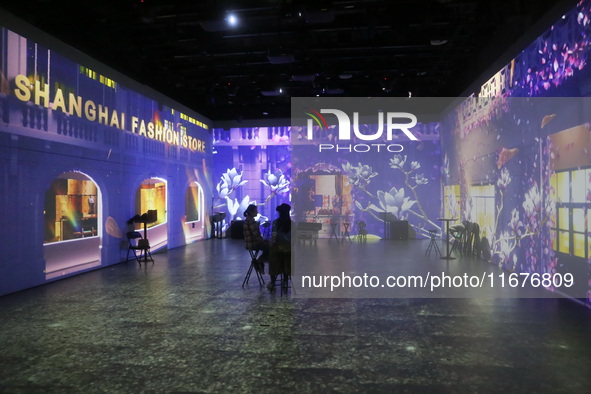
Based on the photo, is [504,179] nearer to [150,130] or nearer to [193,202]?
[150,130]

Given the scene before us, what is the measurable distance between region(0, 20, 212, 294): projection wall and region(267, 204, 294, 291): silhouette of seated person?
12.6 ft

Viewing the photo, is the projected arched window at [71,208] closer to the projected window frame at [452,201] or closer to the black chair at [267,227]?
the black chair at [267,227]

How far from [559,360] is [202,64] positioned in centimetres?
836

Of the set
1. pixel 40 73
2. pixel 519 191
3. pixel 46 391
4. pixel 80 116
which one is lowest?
pixel 46 391

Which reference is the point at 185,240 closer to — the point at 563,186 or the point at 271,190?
the point at 271,190

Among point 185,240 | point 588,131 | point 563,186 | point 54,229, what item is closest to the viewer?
point 588,131

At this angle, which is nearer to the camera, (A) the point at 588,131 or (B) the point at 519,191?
(A) the point at 588,131

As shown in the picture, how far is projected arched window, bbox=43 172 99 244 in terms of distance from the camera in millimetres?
6816

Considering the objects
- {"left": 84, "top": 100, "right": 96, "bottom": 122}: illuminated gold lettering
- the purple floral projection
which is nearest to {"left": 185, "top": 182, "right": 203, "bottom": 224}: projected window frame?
the purple floral projection

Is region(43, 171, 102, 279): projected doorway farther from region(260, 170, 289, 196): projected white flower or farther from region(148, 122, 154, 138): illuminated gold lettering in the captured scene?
region(260, 170, 289, 196): projected white flower

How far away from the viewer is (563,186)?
18.5 feet

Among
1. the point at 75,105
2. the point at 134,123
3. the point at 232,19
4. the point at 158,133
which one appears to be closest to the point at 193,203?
the point at 158,133

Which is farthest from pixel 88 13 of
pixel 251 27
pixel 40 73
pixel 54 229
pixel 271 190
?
pixel 271 190

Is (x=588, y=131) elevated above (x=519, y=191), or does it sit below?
above
